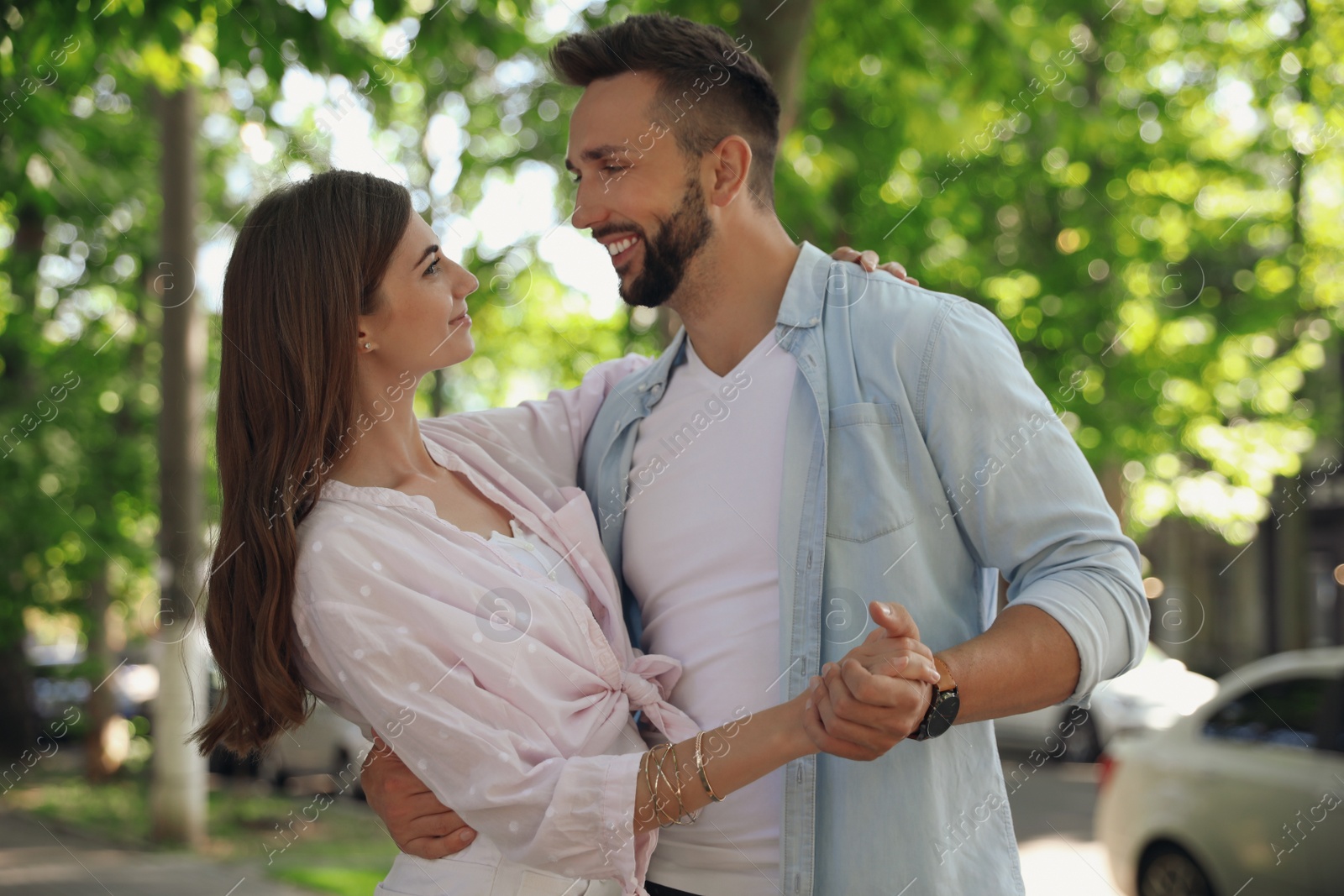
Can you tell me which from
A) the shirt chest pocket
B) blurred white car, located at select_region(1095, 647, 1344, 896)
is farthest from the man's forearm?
blurred white car, located at select_region(1095, 647, 1344, 896)


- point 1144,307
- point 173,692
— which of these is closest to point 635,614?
point 173,692

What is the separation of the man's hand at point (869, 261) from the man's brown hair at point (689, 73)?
9.0 inches

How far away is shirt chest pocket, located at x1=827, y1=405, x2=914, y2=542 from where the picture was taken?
224 cm

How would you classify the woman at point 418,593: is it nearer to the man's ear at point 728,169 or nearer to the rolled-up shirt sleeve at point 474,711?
the rolled-up shirt sleeve at point 474,711

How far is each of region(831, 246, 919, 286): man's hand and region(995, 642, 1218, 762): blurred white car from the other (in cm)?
1115

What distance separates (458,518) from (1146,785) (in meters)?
5.37

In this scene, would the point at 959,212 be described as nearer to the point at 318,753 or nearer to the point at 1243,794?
the point at 1243,794

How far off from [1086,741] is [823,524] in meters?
12.7

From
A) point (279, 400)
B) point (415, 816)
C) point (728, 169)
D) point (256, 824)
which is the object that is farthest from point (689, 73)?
point (256, 824)

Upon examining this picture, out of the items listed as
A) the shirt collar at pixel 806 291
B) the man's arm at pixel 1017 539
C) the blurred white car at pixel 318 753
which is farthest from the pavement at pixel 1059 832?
the blurred white car at pixel 318 753

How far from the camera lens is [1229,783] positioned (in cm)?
603

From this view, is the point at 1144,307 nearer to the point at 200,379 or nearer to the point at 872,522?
the point at 200,379

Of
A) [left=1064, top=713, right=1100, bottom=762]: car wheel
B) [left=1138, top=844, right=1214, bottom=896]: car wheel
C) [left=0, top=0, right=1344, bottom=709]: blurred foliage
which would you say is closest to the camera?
[left=1138, top=844, right=1214, bottom=896]: car wheel

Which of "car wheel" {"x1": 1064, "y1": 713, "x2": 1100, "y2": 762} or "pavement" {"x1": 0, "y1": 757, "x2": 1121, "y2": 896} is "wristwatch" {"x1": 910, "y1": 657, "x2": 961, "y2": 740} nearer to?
"pavement" {"x1": 0, "y1": 757, "x2": 1121, "y2": 896}
